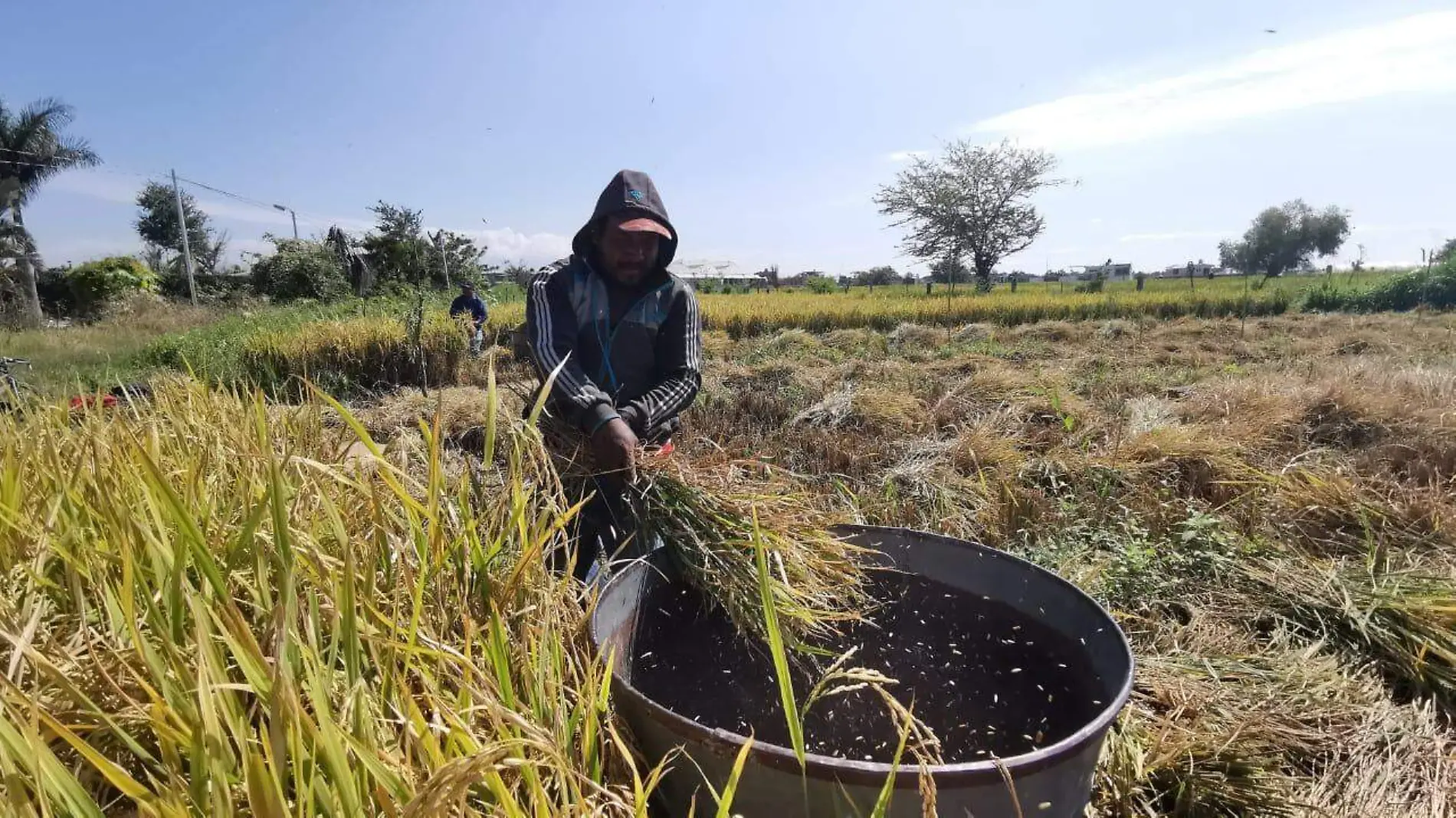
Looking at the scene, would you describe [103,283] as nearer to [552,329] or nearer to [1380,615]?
[552,329]

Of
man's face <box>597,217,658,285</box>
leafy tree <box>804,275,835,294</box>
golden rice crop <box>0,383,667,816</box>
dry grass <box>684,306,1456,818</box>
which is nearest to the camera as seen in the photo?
golden rice crop <box>0,383,667,816</box>

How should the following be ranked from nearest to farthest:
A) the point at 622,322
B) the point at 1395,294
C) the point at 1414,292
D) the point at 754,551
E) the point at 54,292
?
the point at 754,551 → the point at 622,322 → the point at 1414,292 → the point at 1395,294 → the point at 54,292

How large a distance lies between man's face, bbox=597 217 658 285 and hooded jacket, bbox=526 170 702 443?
3 centimetres

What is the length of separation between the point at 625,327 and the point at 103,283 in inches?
1178

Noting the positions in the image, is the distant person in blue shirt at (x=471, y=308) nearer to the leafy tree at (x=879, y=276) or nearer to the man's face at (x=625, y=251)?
the man's face at (x=625, y=251)

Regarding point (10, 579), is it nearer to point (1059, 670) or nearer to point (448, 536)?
point (448, 536)

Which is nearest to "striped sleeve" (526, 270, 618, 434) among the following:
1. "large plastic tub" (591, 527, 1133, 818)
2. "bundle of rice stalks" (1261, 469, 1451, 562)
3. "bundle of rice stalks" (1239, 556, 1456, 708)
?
"large plastic tub" (591, 527, 1133, 818)

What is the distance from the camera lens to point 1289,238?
4291cm

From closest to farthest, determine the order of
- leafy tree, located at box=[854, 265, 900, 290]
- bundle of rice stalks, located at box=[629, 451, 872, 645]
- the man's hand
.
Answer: bundle of rice stalks, located at box=[629, 451, 872, 645]
the man's hand
leafy tree, located at box=[854, 265, 900, 290]

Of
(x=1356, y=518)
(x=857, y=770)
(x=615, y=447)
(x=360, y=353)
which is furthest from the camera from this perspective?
(x=360, y=353)

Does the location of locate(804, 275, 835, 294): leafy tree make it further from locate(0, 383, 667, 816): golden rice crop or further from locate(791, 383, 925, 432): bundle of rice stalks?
locate(0, 383, 667, 816): golden rice crop

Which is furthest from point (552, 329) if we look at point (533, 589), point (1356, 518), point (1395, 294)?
point (1395, 294)

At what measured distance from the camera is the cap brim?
1.96m

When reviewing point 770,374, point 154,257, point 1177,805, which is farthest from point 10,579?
point 154,257
